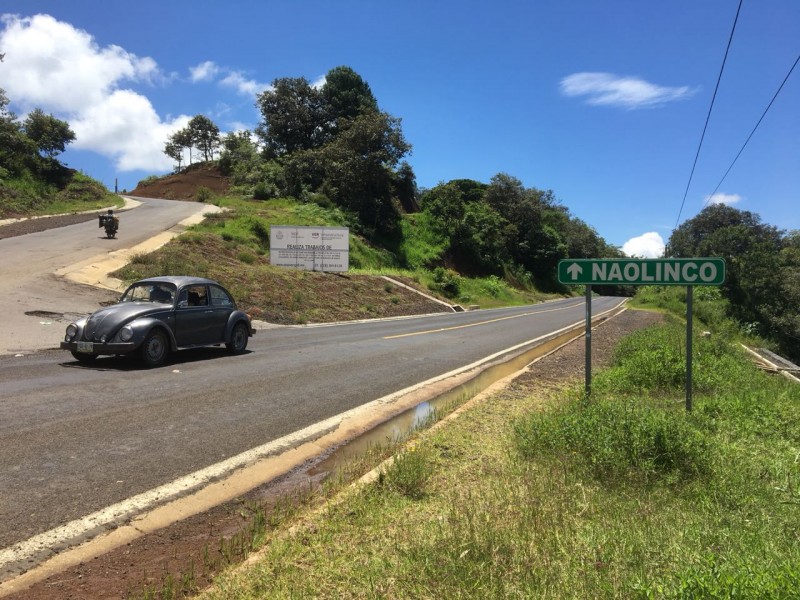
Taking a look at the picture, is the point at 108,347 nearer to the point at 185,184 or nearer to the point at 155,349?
the point at 155,349

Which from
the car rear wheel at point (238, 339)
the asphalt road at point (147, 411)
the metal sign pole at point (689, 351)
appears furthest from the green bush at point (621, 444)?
the car rear wheel at point (238, 339)

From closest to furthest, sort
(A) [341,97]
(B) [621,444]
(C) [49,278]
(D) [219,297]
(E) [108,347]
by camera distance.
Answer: (B) [621,444] < (E) [108,347] < (D) [219,297] < (C) [49,278] < (A) [341,97]

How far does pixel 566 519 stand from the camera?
3650 mm

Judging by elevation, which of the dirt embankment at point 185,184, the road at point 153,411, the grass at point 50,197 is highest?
the dirt embankment at point 185,184

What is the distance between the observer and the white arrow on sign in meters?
6.47

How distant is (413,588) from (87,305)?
1625cm

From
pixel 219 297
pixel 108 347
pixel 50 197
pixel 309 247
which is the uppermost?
pixel 50 197

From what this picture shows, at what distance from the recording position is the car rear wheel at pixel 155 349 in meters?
9.54

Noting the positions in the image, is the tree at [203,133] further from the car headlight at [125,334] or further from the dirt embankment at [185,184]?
the car headlight at [125,334]

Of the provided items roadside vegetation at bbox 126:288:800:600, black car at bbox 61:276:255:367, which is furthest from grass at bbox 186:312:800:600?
black car at bbox 61:276:255:367

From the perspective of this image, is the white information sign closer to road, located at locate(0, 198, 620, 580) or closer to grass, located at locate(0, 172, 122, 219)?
grass, located at locate(0, 172, 122, 219)

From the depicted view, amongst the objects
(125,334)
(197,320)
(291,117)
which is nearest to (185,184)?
(291,117)

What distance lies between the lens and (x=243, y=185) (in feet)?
173

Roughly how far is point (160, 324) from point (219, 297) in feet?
6.26
